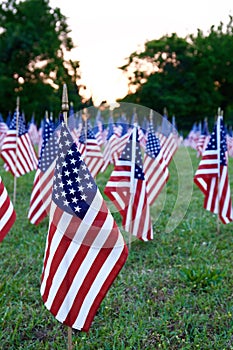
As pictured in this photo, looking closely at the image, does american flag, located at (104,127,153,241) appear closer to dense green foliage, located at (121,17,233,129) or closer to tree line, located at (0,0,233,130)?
tree line, located at (0,0,233,130)

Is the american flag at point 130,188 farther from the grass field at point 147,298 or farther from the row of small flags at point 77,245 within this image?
the row of small flags at point 77,245

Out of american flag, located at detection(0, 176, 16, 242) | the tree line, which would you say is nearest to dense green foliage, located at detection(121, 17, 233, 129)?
the tree line

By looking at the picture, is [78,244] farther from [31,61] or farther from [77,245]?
[31,61]

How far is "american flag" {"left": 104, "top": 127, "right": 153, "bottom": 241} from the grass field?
48 centimetres

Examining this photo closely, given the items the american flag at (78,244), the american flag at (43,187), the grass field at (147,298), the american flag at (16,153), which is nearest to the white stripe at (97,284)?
the american flag at (78,244)

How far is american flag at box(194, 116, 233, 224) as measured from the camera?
6.53m

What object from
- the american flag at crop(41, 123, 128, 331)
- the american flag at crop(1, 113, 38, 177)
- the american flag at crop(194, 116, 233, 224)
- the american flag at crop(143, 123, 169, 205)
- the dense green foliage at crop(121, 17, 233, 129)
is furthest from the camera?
the dense green foliage at crop(121, 17, 233, 129)

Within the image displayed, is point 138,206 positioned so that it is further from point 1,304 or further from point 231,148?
point 231,148

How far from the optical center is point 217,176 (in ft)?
21.4

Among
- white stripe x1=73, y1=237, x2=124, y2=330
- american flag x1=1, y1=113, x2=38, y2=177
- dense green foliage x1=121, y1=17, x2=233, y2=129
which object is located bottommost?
white stripe x1=73, y1=237, x2=124, y2=330

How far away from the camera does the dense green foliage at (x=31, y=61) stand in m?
38.1

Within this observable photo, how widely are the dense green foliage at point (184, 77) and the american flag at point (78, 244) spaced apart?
43.0 metres

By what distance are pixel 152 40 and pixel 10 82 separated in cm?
1976

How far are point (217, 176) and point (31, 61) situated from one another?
36.0m
